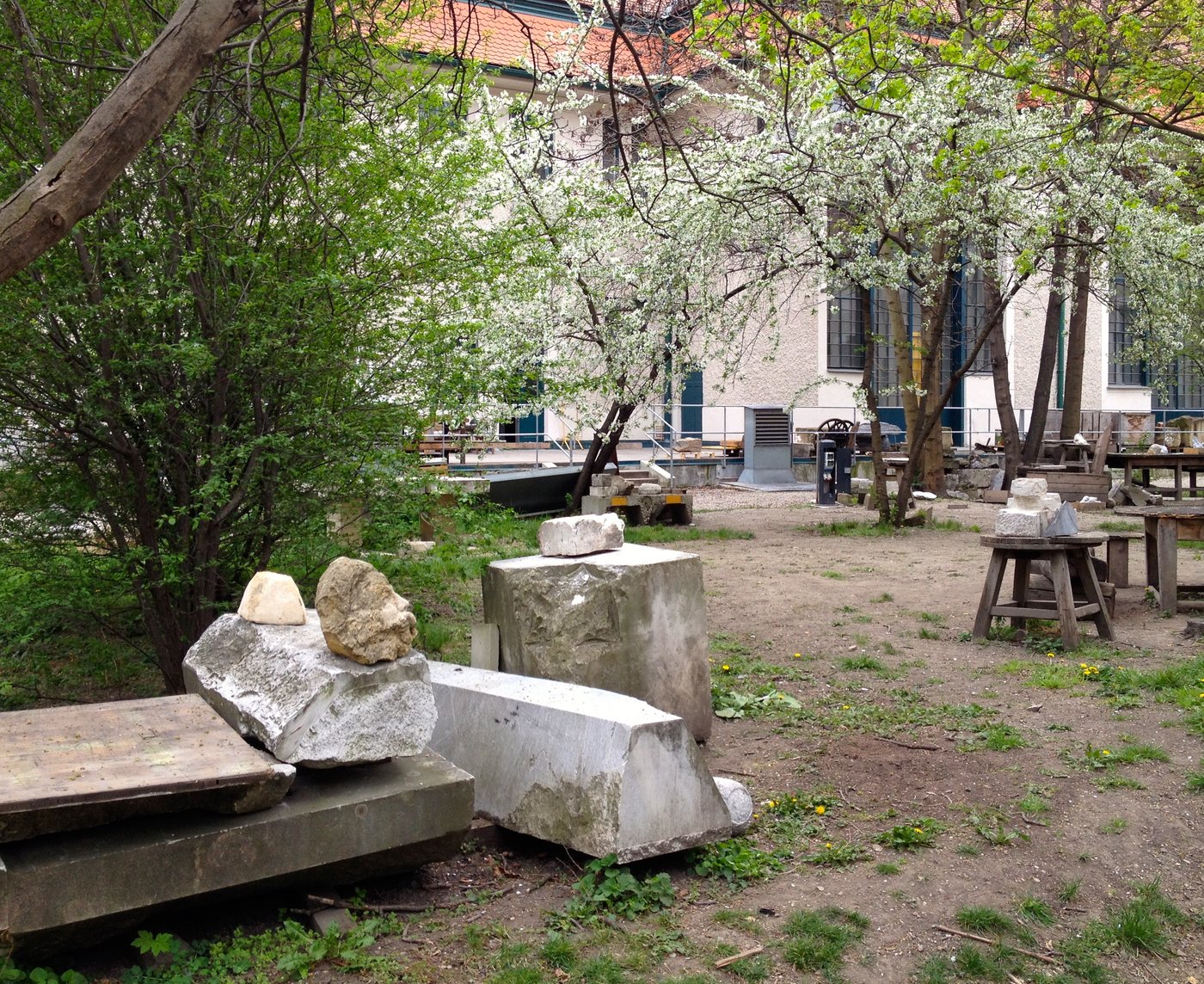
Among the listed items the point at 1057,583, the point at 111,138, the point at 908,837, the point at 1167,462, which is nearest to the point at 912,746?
the point at 908,837

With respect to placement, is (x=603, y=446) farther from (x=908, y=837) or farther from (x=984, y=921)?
(x=984, y=921)

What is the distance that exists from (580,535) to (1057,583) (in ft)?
13.2

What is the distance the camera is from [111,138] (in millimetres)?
2980

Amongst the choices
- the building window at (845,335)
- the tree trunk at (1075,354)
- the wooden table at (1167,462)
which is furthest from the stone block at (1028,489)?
the building window at (845,335)

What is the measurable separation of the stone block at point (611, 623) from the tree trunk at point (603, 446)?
923 cm

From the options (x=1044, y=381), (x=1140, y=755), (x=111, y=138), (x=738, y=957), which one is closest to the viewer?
(x=111, y=138)

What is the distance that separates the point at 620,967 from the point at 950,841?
176 cm

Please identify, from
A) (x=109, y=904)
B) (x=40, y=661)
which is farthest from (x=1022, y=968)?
(x=40, y=661)

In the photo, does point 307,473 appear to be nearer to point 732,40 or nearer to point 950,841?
point 950,841

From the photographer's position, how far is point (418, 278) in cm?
657

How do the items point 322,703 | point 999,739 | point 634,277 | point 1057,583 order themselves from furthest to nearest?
point 634,277
point 1057,583
point 999,739
point 322,703

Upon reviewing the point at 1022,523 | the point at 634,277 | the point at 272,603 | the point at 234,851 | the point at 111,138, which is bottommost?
the point at 234,851

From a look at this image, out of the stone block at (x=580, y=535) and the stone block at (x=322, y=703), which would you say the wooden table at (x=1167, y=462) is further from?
the stone block at (x=322, y=703)

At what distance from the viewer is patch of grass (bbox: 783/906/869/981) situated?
3732 mm
